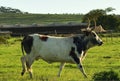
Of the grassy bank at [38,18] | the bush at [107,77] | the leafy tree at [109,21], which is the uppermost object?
the bush at [107,77]

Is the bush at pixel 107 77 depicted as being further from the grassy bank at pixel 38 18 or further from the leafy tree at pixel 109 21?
the grassy bank at pixel 38 18

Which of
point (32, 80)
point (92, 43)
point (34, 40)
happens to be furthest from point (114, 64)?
point (32, 80)

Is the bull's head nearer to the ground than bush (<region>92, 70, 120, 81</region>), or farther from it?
farther from it

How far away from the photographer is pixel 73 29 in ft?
249

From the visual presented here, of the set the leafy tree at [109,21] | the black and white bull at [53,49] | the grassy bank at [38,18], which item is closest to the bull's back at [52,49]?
the black and white bull at [53,49]

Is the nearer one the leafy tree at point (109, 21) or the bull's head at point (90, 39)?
the bull's head at point (90, 39)

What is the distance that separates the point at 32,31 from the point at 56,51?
55.5 m

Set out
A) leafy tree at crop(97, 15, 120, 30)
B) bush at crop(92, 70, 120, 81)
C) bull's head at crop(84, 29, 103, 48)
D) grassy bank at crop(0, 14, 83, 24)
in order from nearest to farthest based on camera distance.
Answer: bush at crop(92, 70, 120, 81), bull's head at crop(84, 29, 103, 48), leafy tree at crop(97, 15, 120, 30), grassy bank at crop(0, 14, 83, 24)

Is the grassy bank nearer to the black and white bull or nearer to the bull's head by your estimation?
the bull's head

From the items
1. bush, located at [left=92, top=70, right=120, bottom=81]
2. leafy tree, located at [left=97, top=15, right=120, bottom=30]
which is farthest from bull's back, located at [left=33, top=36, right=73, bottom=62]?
leafy tree, located at [left=97, top=15, right=120, bottom=30]

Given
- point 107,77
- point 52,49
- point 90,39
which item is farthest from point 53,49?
point 107,77

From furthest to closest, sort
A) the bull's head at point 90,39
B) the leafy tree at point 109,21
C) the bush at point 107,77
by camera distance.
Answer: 1. the leafy tree at point 109,21
2. the bull's head at point 90,39
3. the bush at point 107,77

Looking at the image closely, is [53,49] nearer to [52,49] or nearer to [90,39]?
[52,49]

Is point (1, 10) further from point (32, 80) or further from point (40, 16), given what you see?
point (32, 80)
